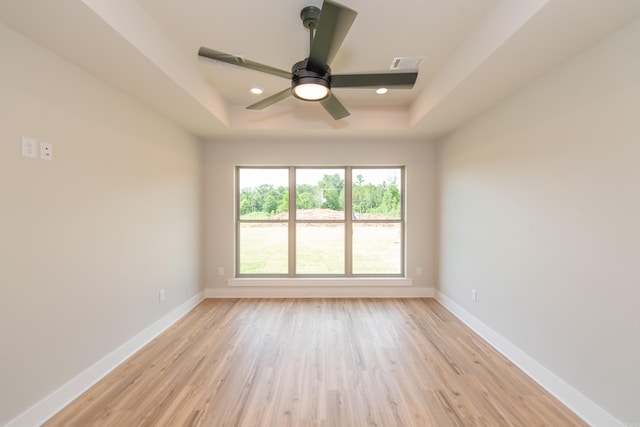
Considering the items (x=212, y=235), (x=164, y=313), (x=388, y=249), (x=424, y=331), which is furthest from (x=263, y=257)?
(x=424, y=331)

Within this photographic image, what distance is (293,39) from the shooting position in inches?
83.3

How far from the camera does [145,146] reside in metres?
2.73

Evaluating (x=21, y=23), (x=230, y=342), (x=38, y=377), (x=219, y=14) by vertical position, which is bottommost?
(x=230, y=342)

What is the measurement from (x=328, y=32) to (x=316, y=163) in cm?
272

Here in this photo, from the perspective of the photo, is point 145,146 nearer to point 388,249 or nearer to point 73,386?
point 73,386

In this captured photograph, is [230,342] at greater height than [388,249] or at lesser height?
lesser

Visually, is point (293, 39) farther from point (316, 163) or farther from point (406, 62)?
point (316, 163)

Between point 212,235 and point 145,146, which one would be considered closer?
point 145,146

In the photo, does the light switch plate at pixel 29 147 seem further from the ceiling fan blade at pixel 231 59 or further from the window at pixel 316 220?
the window at pixel 316 220

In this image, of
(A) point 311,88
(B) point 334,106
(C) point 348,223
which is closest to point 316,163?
(C) point 348,223

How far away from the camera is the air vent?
237 centimetres

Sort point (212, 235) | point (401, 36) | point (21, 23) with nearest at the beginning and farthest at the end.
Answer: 1. point (21, 23)
2. point (401, 36)
3. point (212, 235)

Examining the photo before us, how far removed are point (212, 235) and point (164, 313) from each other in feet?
4.41

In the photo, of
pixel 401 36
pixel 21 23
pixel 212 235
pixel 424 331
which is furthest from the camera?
pixel 212 235
